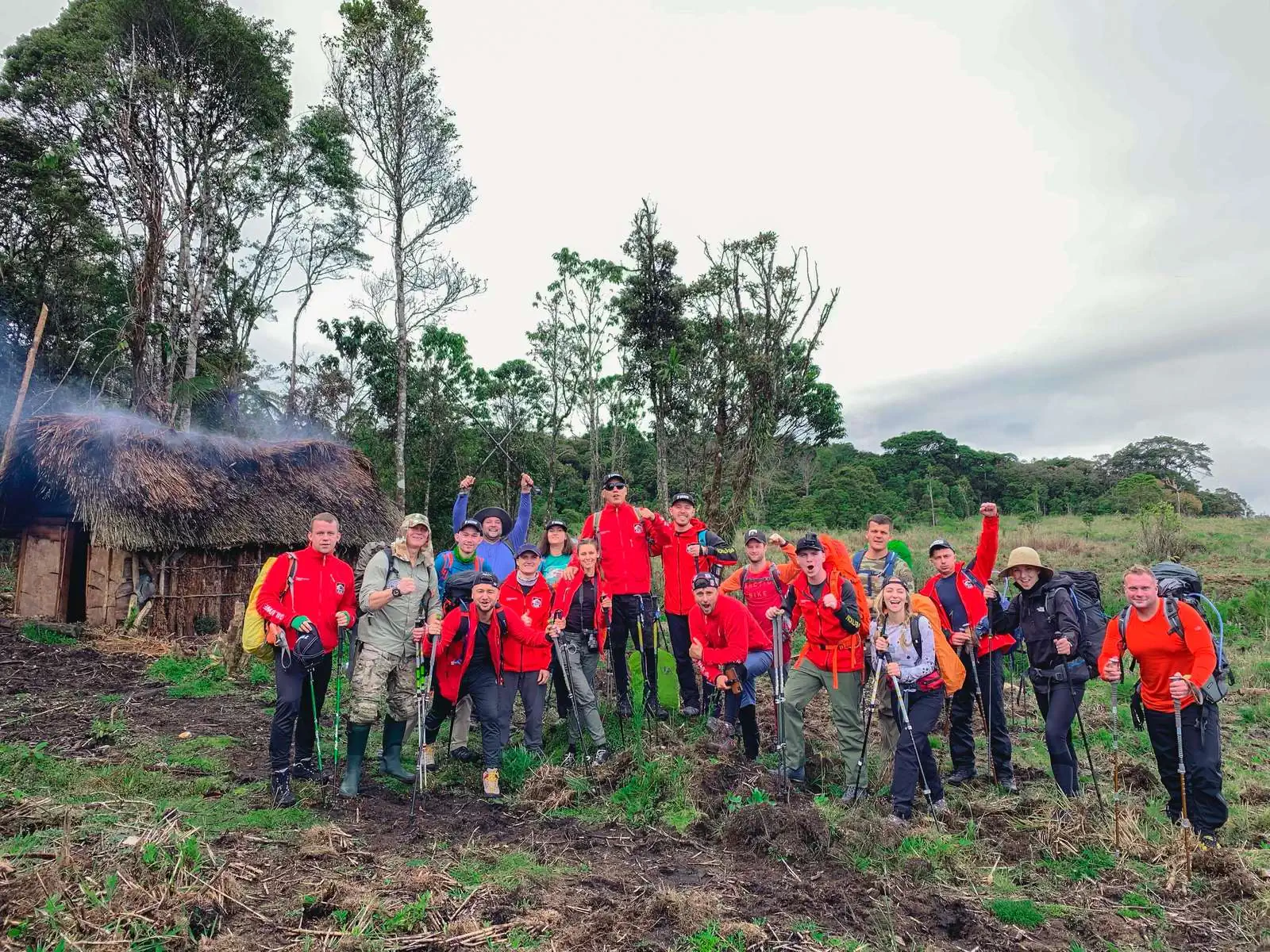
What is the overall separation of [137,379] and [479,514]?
50.2ft

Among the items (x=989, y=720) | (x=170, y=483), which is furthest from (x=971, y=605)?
(x=170, y=483)

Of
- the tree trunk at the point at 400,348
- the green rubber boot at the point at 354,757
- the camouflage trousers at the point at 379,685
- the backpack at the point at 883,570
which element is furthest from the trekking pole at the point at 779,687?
the tree trunk at the point at 400,348

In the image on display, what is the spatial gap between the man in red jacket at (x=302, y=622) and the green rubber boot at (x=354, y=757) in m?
0.38

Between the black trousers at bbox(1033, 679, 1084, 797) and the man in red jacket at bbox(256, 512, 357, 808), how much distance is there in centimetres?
551

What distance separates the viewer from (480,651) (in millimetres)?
6340

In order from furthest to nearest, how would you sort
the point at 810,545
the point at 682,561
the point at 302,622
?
1. the point at 682,561
2. the point at 810,545
3. the point at 302,622

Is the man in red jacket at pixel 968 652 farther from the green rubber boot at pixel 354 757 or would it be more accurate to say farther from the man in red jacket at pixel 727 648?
the green rubber boot at pixel 354 757

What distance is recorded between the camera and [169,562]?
13.3m

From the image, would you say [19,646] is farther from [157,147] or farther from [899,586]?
[157,147]

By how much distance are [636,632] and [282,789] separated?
334 centimetres

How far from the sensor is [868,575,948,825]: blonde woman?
545cm

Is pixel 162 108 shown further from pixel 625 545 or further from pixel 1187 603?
pixel 1187 603

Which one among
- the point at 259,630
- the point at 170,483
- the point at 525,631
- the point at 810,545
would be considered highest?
the point at 170,483

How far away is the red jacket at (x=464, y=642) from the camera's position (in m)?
6.27
